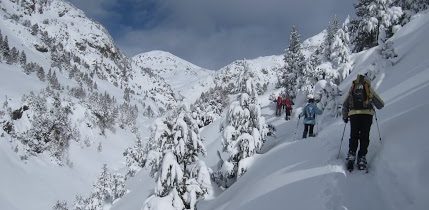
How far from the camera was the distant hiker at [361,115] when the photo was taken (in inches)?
412

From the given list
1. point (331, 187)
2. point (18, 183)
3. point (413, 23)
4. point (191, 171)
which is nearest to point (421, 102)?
point (331, 187)

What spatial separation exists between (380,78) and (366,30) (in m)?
15.2

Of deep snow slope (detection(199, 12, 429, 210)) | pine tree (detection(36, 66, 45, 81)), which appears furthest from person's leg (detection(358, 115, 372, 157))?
pine tree (detection(36, 66, 45, 81))

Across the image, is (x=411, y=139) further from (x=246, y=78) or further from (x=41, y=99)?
(x=41, y=99)

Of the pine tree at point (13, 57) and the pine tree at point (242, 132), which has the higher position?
the pine tree at point (13, 57)

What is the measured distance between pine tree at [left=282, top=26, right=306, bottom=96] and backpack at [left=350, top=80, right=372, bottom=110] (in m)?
33.3

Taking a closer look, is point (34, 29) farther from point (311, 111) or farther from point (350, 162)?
point (350, 162)

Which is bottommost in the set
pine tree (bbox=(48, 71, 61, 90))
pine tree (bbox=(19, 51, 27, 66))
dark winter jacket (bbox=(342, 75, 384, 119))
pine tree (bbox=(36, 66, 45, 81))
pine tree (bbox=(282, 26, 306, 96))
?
dark winter jacket (bbox=(342, 75, 384, 119))

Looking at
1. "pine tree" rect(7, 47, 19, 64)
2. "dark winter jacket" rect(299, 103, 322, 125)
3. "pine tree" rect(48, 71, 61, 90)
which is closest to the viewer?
"dark winter jacket" rect(299, 103, 322, 125)

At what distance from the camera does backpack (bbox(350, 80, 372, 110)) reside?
35.0 feet

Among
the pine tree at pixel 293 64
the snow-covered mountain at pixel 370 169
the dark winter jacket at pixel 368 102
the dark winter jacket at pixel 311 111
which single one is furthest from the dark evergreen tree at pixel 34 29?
the dark winter jacket at pixel 368 102

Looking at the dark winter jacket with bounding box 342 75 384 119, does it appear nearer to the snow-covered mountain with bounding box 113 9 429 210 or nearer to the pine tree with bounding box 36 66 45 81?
the snow-covered mountain with bounding box 113 9 429 210

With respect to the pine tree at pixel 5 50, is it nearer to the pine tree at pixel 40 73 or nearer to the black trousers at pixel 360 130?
the pine tree at pixel 40 73

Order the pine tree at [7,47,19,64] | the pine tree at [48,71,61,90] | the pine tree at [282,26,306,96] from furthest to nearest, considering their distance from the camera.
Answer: the pine tree at [48,71,61,90], the pine tree at [7,47,19,64], the pine tree at [282,26,306,96]
